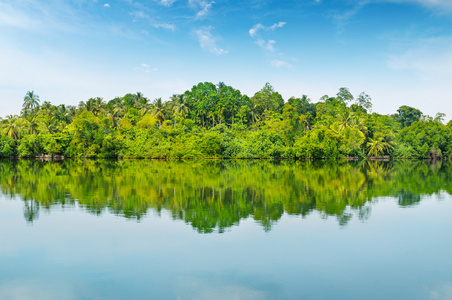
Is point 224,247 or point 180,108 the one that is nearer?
point 224,247

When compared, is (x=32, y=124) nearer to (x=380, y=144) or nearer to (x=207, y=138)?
(x=207, y=138)

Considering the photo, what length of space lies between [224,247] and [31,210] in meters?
8.91

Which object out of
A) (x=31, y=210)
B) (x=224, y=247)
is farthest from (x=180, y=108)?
(x=224, y=247)

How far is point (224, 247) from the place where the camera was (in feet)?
29.1

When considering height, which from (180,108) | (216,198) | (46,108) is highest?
(180,108)

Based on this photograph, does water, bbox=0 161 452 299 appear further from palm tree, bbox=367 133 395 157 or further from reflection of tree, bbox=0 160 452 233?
palm tree, bbox=367 133 395 157

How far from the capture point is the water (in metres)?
6.63

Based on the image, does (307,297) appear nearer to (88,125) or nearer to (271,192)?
(271,192)

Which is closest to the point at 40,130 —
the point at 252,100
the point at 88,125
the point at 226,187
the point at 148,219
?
the point at 88,125

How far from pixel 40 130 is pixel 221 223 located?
59.0 metres

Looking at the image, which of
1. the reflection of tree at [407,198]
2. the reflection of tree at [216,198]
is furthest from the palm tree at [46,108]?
the reflection of tree at [407,198]

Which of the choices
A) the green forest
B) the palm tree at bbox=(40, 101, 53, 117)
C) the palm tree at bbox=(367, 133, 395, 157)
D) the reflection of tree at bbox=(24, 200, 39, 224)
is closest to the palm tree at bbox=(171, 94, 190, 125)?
the green forest

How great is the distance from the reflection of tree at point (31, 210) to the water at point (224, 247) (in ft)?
0.12

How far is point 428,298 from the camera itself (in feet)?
20.5
